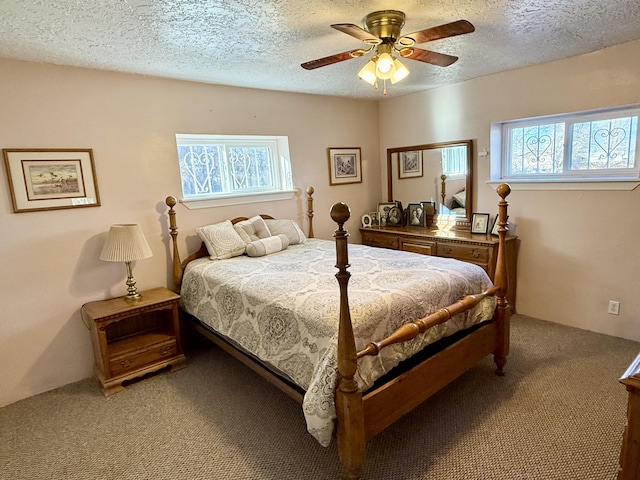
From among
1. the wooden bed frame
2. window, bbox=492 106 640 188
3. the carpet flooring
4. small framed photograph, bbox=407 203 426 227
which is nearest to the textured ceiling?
window, bbox=492 106 640 188

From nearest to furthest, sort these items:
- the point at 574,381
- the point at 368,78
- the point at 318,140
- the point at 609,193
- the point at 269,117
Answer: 1. the point at 368,78
2. the point at 574,381
3. the point at 609,193
4. the point at 269,117
5. the point at 318,140

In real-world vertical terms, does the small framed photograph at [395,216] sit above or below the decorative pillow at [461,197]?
below

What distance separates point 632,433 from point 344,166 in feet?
11.9

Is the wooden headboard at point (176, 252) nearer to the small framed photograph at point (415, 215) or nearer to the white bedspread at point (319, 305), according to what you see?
the white bedspread at point (319, 305)

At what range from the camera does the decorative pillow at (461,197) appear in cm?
392

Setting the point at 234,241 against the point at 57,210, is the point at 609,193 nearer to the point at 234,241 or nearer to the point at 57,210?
the point at 234,241

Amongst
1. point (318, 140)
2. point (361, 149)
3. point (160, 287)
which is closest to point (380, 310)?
point (160, 287)

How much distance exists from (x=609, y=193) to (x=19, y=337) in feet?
14.7

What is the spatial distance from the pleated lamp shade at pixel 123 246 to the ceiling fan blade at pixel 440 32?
2.17 meters

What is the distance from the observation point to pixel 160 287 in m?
3.20

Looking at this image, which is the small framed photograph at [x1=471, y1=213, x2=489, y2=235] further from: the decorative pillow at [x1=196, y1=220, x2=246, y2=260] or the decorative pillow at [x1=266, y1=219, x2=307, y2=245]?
the decorative pillow at [x1=196, y1=220, x2=246, y2=260]

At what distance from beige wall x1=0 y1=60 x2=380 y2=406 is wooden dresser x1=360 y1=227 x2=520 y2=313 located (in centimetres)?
A: 170

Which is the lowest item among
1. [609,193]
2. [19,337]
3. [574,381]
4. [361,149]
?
[574,381]

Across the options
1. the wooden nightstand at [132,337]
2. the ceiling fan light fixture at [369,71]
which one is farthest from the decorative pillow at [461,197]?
the wooden nightstand at [132,337]
